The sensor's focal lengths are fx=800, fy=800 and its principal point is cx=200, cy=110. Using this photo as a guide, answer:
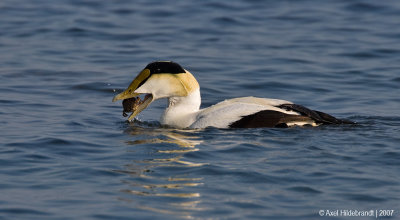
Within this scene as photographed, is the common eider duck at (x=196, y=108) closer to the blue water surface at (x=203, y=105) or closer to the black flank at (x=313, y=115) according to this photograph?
the black flank at (x=313, y=115)

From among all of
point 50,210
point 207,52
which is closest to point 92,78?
point 207,52

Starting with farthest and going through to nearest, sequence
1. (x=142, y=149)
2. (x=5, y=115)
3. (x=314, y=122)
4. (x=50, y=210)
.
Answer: (x=5, y=115), (x=314, y=122), (x=142, y=149), (x=50, y=210)

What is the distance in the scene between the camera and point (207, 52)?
587 inches

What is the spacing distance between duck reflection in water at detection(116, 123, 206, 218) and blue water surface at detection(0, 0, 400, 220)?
0.02 metres

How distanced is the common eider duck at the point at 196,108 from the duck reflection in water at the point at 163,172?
26 centimetres

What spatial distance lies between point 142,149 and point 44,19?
33.2 ft

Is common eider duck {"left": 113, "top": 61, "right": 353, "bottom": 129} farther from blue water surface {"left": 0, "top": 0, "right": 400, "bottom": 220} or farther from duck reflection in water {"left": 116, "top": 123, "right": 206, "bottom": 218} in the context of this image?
duck reflection in water {"left": 116, "top": 123, "right": 206, "bottom": 218}

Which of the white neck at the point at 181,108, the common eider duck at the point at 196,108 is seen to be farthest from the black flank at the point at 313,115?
the white neck at the point at 181,108

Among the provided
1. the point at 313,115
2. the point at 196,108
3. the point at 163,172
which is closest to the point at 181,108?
the point at 196,108

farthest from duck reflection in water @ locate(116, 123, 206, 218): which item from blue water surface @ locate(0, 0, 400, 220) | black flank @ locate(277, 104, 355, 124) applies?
black flank @ locate(277, 104, 355, 124)

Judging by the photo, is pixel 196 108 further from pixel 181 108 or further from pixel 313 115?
pixel 313 115

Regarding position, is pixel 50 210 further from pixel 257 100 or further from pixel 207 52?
pixel 207 52

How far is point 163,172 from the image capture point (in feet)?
24.1

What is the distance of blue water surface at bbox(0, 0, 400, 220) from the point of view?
262 inches
